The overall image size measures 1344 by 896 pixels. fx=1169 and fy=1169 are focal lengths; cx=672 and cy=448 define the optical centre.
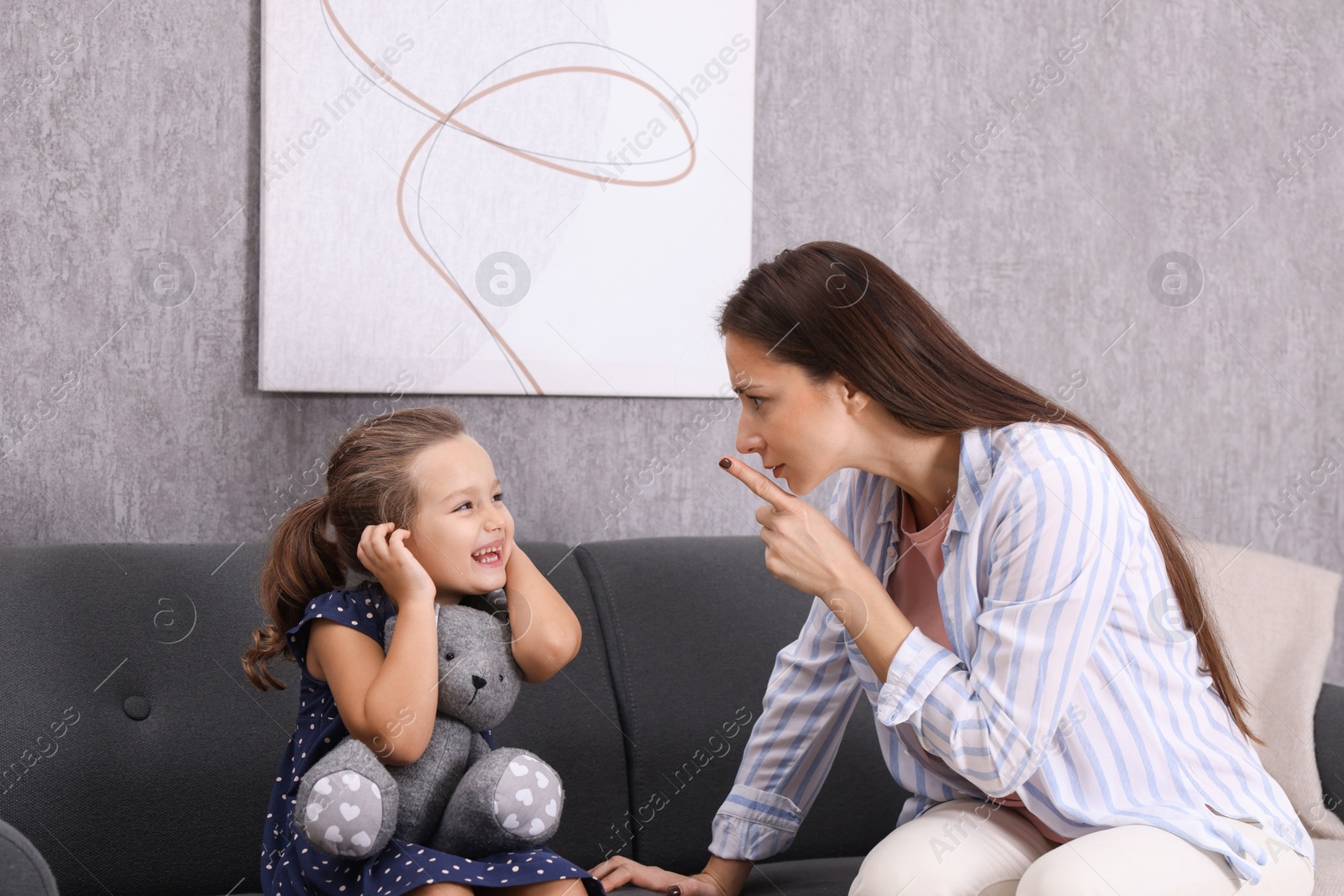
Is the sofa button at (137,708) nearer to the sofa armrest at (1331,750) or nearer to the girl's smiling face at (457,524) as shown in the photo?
the girl's smiling face at (457,524)

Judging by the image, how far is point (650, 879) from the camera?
1.52 m

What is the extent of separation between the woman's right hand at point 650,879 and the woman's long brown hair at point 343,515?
0.49m

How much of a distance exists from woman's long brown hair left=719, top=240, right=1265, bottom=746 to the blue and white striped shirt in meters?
0.02

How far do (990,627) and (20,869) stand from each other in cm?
95

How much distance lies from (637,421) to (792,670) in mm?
667

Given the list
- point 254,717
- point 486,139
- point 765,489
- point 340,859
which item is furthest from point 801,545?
point 486,139

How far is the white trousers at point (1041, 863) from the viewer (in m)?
1.18

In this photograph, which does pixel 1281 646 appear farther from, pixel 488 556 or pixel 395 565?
pixel 395 565

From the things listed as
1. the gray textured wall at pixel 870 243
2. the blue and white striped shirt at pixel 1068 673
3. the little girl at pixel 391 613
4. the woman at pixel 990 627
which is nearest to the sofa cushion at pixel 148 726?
the little girl at pixel 391 613

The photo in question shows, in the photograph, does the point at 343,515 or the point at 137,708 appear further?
the point at 137,708

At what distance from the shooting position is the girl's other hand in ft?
4.23

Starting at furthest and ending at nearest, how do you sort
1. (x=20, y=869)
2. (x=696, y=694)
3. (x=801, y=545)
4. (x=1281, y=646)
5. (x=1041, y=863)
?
(x=1281, y=646) → (x=696, y=694) → (x=801, y=545) → (x=1041, y=863) → (x=20, y=869)

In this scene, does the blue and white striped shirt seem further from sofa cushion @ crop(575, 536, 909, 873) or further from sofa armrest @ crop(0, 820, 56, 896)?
sofa armrest @ crop(0, 820, 56, 896)

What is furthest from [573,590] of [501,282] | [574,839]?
[501,282]
